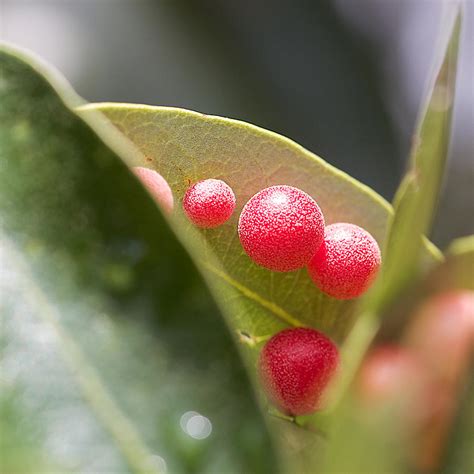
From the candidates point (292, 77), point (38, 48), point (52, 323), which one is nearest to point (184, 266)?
point (52, 323)

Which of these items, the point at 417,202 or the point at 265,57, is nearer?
the point at 417,202

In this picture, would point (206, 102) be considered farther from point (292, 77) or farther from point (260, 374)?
point (260, 374)

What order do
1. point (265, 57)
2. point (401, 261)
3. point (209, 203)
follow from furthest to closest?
point (265, 57)
point (209, 203)
point (401, 261)

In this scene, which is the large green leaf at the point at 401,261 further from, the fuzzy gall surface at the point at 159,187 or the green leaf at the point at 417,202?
the fuzzy gall surface at the point at 159,187

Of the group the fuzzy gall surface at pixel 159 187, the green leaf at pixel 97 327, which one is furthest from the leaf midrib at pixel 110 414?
the fuzzy gall surface at pixel 159 187

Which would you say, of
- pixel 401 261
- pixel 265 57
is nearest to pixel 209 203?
pixel 401 261

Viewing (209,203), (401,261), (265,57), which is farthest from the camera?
(265,57)

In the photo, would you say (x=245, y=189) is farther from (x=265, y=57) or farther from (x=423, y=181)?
(x=265, y=57)
